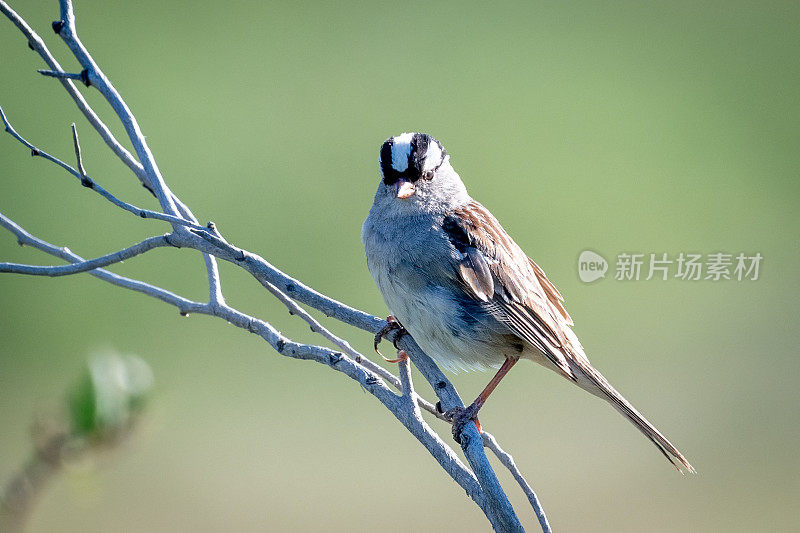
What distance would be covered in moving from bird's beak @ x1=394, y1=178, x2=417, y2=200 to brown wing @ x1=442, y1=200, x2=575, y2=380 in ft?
0.42

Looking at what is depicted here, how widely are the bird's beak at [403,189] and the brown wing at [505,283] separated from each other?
129mm

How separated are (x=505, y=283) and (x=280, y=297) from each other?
0.66 meters

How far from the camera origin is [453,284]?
6.39ft

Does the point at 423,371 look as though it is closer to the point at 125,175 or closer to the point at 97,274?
the point at 97,274

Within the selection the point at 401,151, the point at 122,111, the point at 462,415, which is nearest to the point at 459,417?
the point at 462,415

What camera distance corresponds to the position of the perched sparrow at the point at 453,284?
6.25 ft

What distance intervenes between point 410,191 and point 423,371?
521mm

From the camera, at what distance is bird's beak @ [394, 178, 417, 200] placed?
1.95 m

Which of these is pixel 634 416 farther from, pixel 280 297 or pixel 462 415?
pixel 280 297

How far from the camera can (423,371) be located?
1.65 metres
